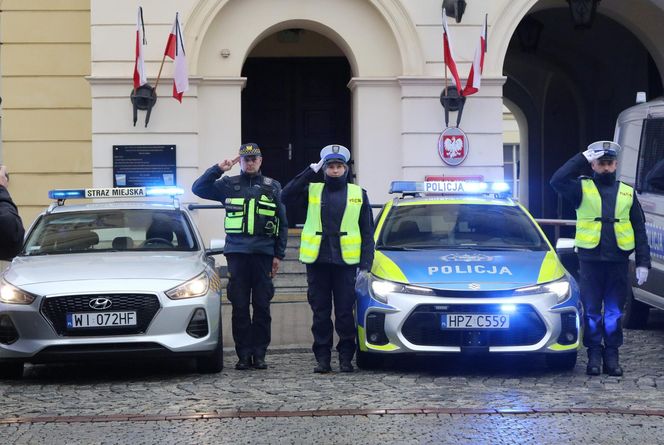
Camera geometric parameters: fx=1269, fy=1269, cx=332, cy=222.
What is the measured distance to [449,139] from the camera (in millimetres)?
16953

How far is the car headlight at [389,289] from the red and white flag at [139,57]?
23.8 feet

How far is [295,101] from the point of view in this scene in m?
19.7

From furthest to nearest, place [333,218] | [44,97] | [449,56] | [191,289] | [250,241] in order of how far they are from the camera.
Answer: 1. [44,97]
2. [449,56]
3. [250,241]
4. [333,218]
5. [191,289]

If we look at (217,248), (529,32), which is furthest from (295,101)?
(217,248)

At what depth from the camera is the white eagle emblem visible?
55.7ft

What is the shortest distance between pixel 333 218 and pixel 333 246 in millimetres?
226

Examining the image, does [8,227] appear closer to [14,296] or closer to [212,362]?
[14,296]

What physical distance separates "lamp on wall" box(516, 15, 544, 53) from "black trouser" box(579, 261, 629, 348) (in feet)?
33.2

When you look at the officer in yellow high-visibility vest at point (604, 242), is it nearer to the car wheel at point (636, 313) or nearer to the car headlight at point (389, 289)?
the car headlight at point (389, 289)

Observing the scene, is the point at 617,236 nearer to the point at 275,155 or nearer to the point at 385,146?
the point at 385,146

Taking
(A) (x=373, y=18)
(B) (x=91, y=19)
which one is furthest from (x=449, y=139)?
(B) (x=91, y=19)

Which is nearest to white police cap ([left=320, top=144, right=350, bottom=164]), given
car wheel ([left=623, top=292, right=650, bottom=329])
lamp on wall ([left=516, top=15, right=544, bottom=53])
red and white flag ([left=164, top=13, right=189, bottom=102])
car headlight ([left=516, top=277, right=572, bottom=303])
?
car headlight ([left=516, top=277, right=572, bottom=303])

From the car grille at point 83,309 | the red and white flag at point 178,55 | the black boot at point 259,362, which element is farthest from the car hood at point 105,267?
the red and white flag at point 178,55

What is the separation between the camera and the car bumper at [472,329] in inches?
370
